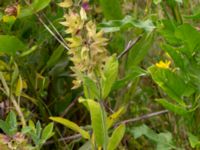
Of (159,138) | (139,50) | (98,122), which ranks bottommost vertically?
(159,138)

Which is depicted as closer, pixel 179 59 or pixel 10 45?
pixel 179 59

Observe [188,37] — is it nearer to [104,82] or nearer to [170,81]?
[170,81]

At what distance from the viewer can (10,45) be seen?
1.34 metres

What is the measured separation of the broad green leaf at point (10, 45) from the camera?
4.30ft

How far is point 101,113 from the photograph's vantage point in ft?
3.17

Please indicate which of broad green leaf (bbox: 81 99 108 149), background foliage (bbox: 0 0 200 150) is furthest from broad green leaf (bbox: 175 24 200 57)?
broad green leaf (bbox: 81 99 108 149)

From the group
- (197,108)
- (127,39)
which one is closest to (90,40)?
(197,108)

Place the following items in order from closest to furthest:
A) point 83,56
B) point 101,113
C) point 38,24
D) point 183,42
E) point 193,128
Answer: point 83,56 → point 101,113 → point 183,42 → point 193,128 → point 38,24

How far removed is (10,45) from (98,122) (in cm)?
44

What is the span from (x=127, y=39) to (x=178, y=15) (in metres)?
0.24

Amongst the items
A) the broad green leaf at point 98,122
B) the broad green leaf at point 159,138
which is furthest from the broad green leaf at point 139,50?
the broad green leaf at point 98,122

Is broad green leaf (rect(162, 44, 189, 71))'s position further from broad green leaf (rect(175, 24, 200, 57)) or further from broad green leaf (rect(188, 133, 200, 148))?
broad green leaf (rect(188, 133, 200, 148))

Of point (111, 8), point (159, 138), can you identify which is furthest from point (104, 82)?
point (111, 8)

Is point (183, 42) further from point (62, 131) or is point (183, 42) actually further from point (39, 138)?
point (62, 131)
